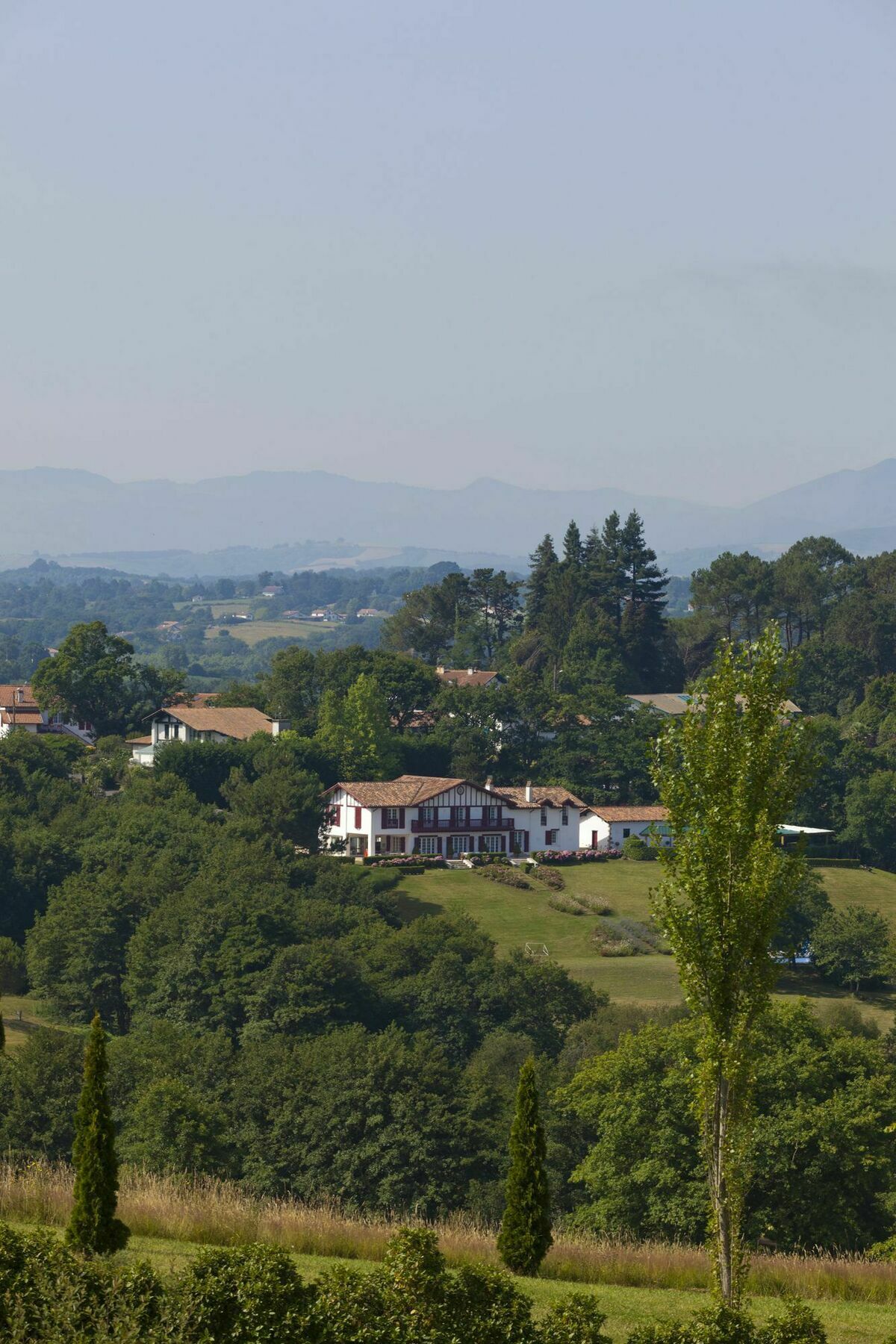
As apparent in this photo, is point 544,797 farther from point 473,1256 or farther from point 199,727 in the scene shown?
Answer: point 473,1256

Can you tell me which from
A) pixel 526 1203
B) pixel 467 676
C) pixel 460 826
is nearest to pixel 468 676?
pixel 467 676

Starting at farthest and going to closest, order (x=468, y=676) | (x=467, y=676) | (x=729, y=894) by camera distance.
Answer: (x=467, y=676) < (x=468, y=676) < (x=729, y=894)

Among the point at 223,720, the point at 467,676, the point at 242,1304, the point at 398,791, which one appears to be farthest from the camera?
the point at 467,676

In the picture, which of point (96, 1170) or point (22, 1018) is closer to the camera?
point (96, 1170)

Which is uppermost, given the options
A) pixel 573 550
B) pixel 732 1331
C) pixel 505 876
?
pixel 573 550

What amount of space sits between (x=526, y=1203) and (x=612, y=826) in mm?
55154

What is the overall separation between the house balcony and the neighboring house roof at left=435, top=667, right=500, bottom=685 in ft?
69.6

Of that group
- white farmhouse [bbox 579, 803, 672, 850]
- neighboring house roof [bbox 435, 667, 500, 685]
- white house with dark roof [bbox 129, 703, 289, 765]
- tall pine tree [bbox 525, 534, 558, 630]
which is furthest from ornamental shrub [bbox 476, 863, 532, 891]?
tall pine tree [bbox 525, 534, 558, 630]

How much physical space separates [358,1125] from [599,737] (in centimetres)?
4654

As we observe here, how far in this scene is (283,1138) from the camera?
35.6 metres

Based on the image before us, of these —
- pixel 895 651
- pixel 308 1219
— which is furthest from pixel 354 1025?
pixel 895 651

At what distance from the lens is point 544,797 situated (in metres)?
73.8

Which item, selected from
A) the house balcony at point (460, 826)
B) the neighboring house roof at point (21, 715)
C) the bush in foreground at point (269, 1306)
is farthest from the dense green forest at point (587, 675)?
the bush in foreground at point (269, 1306)

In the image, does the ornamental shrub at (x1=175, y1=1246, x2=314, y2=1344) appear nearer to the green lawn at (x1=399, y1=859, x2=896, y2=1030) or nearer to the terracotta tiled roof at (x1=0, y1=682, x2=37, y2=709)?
the green lawn at (x1=399, y1=859, x2=896, y2=1030)
